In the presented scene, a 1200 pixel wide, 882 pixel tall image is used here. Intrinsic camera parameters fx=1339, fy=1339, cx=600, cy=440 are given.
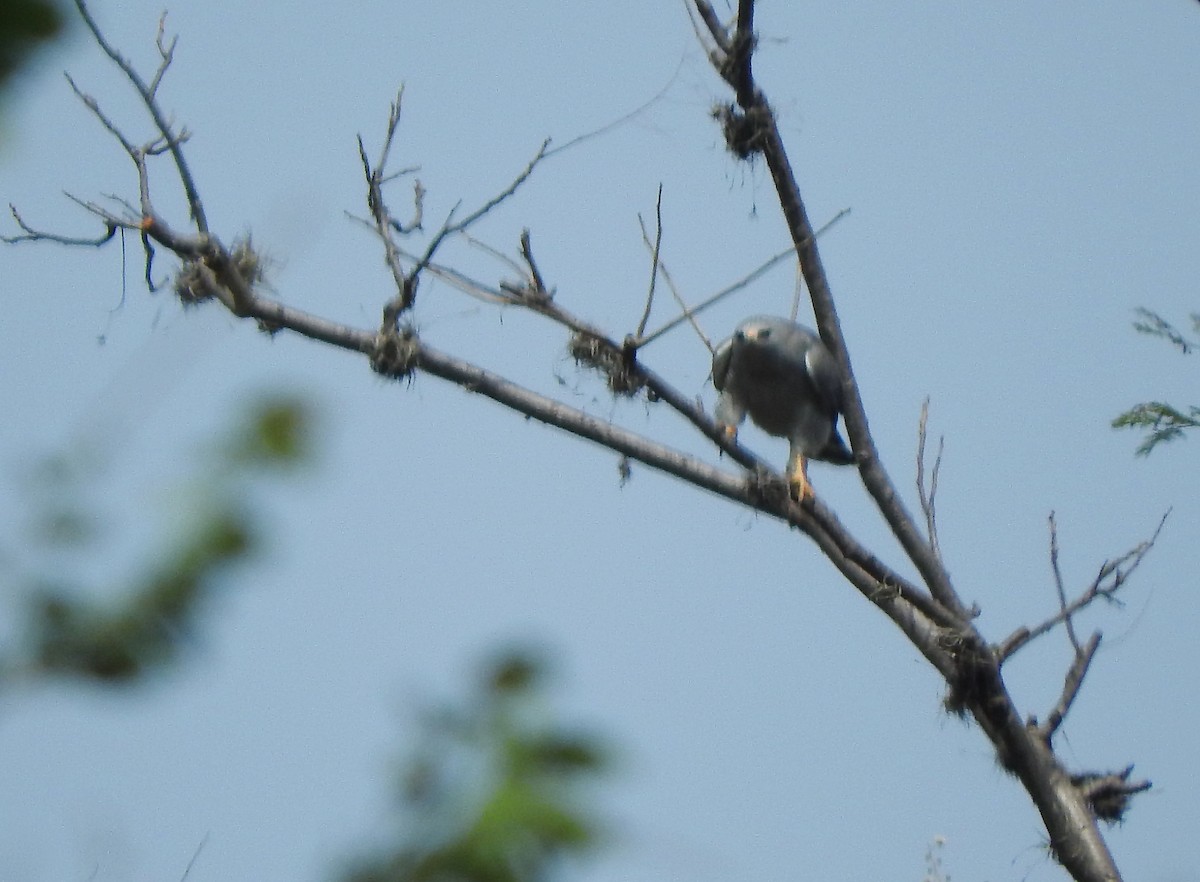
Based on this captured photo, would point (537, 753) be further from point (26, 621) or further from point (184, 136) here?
point (184, 136)

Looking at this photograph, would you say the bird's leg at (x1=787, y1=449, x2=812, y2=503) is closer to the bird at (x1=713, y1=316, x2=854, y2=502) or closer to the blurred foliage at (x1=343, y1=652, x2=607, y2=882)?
the bird at (x1=713, y1=316, x2=854, y2=502)

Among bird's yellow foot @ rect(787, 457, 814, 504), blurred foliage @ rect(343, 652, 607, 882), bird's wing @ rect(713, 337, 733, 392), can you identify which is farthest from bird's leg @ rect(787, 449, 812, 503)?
blurred foliage @ rect(343, 652, 607, 882)

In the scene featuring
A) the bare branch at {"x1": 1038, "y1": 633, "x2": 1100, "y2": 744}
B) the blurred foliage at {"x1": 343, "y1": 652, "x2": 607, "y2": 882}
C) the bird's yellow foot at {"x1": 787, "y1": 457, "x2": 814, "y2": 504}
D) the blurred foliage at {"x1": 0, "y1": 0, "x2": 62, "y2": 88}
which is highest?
the bird's yellow foot at {"x1": 787, "y1": 457, "x2": 814, "y2": 504}

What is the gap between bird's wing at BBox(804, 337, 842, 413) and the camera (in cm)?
657

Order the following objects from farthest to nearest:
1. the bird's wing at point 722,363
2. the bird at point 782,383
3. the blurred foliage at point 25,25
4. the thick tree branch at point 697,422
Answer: the bird's wing at point 722,363
the bird at point 782,383
the thick tree branch at point 697,422
the blurred foliage at point 25,25

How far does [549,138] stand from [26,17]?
3353 mm

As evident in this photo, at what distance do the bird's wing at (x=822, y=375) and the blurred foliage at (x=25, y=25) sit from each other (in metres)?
5.64

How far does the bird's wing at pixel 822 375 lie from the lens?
6.57m

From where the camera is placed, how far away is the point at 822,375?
21.6 feet

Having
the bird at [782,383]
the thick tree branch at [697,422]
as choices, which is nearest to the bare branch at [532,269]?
the thick tree branch at [697,422]

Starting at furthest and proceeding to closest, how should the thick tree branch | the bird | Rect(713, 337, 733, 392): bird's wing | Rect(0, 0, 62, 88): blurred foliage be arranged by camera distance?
1. Rect(713, 337, 733, 392): bird's wing
2. the bird
3. the thick tree branch
4. Rect(0, 0, 62, 88): blurred foliage

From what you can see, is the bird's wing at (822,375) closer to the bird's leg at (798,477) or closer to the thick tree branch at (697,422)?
the bird's leg at (798,477)

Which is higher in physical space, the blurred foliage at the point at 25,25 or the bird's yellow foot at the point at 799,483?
the bird's yellow foot at the point at 799,483

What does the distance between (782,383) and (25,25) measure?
18.6ft
